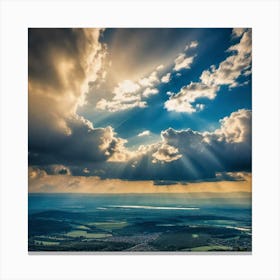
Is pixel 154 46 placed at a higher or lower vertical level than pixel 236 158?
higher
